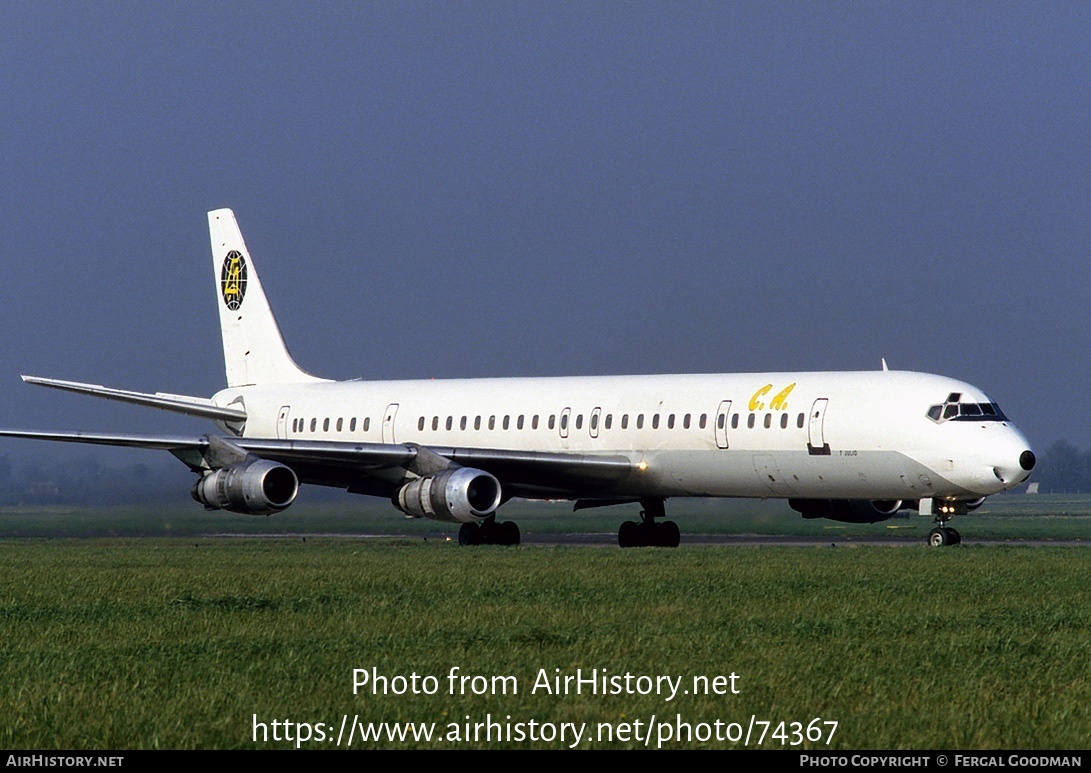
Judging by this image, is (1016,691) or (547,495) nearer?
(1016,691)

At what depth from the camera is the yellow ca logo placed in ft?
112

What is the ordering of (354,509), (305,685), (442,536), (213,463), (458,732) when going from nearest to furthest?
(458,732) < (305,685) < (213,463) < (442,536) < (354,509)

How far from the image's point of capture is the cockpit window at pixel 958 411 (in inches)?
1278

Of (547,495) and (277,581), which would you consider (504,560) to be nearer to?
(277,581)

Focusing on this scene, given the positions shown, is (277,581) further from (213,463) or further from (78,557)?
(213,463)

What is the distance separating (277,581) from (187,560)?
6.36m

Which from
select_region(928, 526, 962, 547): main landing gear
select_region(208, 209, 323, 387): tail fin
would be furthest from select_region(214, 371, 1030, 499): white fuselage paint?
select_region(208, 209, 323, 387): tail fin

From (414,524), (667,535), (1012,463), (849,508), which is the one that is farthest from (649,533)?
(414,524)

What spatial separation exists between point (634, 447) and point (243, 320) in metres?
16.2

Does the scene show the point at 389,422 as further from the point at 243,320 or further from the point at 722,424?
the point at 722,424

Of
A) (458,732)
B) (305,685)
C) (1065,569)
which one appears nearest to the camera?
(458,732)

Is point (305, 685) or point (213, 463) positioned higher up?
point (213, 463)
